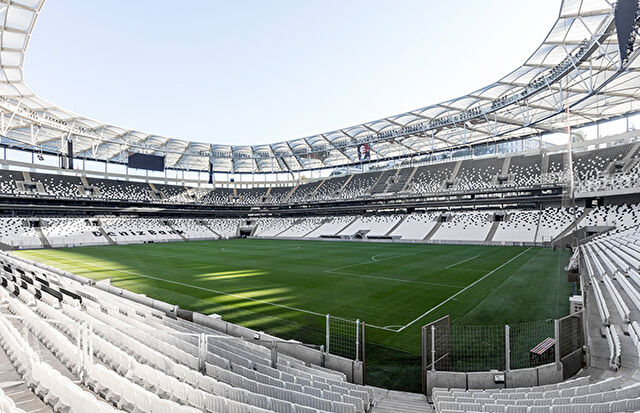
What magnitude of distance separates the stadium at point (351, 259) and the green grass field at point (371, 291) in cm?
15

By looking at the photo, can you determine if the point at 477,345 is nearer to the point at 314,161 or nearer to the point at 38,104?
the point at 38,104

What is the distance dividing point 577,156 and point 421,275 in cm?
4030

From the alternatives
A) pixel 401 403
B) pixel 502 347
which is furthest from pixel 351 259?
pixel 401 403

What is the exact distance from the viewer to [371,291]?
53.7 feet

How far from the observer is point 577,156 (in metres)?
45.8

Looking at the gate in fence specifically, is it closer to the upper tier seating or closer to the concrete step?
the concrete step

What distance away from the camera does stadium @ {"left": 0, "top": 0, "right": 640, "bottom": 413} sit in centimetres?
566

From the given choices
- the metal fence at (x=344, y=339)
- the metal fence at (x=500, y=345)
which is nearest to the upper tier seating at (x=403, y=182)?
the metal fence at (x=500, y=345)

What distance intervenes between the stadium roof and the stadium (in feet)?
0.94

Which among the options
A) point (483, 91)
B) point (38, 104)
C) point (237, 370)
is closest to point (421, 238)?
point (483, 91)

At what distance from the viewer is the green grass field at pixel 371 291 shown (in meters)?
11.2

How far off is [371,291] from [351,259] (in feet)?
38.9

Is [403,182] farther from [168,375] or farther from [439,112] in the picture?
[168,375]

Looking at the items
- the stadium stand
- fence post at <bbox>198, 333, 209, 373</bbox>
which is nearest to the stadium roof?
the stadium stand
